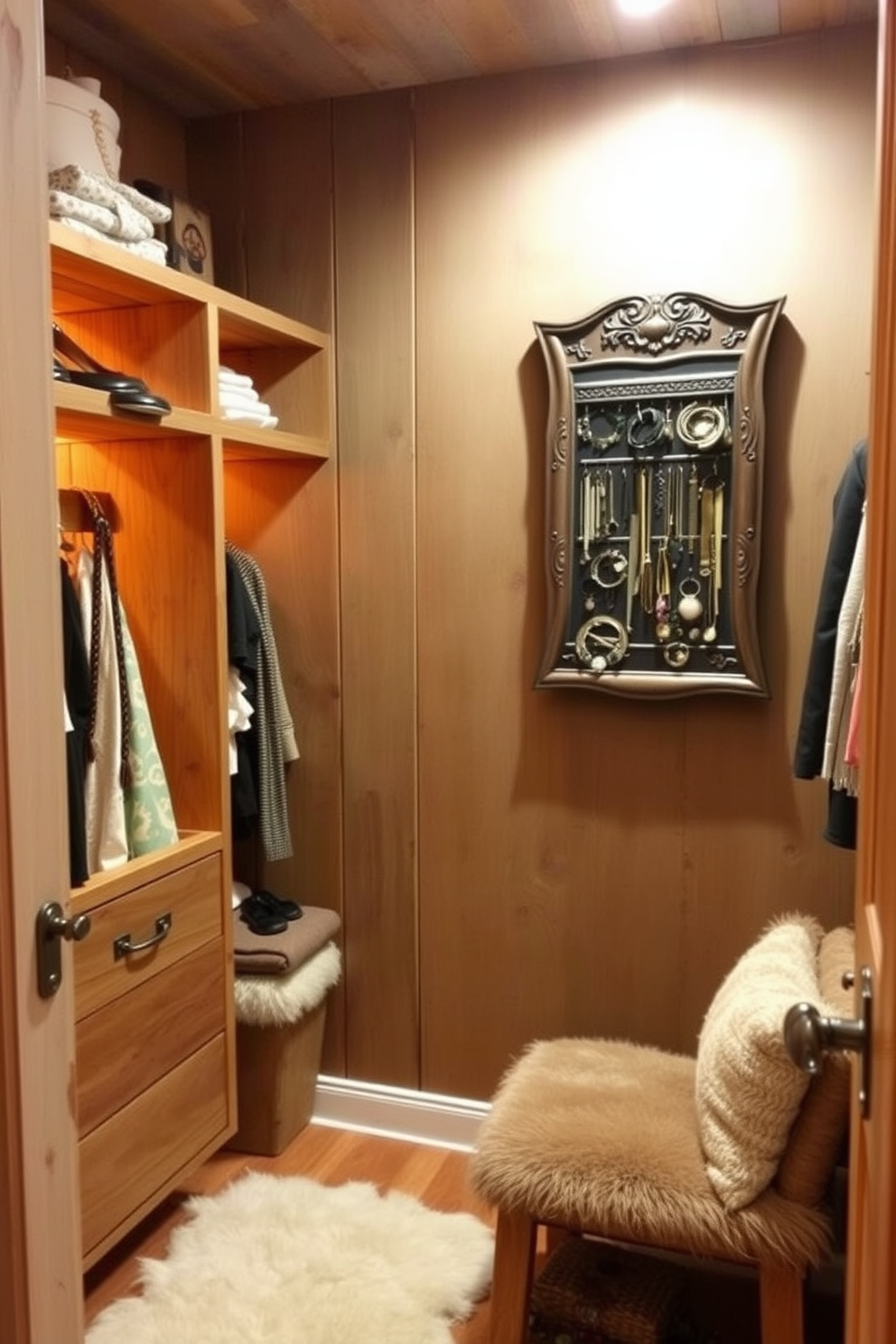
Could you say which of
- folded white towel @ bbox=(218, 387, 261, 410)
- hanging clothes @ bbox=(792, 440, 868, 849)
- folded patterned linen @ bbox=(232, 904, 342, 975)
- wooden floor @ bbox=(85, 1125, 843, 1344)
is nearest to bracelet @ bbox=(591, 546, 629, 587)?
hanging clothes @ bbox=(792, 440, 868, 849)

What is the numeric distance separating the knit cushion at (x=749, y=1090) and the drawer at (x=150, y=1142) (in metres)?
1.13

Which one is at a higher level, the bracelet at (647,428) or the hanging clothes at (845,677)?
the bracelet at (647,428)

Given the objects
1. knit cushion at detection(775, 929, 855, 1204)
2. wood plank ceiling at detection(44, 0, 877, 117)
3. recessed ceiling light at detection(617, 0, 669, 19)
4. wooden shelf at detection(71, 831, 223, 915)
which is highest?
wood plank ceiling at detection(44, 0, 877, 117)

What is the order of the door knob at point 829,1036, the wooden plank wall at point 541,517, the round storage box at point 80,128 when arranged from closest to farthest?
the door knob at point 829,1036 < the round storage box at point 80,128 < the wooden plank wall at point 541,517

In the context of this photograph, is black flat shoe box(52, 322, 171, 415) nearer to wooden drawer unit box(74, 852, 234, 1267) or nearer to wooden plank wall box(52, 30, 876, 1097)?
wooden plank wall box(52, 30, 876, 1097)


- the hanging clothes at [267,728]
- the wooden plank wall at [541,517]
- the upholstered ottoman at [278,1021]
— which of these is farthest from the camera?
the hanging clothes at [267,728]

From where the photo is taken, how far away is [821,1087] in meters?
1.76

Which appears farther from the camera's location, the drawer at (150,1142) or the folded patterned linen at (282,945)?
the folded patterned linen at (282,945)

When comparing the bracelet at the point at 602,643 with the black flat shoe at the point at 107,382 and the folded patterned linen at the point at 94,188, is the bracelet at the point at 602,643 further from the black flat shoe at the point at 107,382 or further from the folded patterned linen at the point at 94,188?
the folded patterned linen at the point at 94,188

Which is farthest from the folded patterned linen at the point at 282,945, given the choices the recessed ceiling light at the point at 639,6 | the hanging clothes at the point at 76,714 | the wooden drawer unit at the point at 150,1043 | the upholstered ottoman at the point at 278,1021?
the recessed ceiling light at the point at 639,6

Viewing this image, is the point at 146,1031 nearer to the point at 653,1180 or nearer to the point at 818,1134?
the point at 653,1180

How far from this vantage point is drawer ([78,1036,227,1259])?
2113 mm

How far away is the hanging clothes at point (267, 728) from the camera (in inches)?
109

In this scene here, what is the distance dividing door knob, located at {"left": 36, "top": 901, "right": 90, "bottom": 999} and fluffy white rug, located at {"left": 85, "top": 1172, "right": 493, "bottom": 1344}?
1228mm
